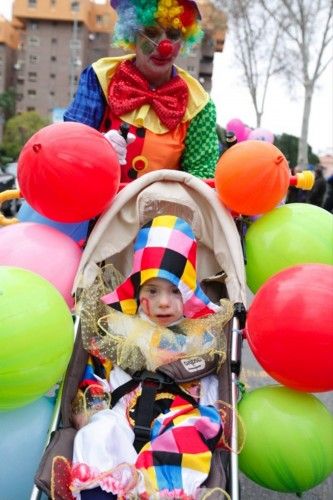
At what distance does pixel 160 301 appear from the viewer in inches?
98.1

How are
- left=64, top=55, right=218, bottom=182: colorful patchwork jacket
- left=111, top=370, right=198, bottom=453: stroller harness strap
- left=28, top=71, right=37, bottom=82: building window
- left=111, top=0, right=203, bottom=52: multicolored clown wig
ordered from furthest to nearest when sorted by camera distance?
left=28, top=71, right=37, bottom=82: building window < left=64, top=55, right=218, bottom=182: colorful patchwork jacket < left=111, top=0, right=203, bottom=52: multicolored clown wig < left=111, top=370, right=198, bottom=453: stroller harness strap

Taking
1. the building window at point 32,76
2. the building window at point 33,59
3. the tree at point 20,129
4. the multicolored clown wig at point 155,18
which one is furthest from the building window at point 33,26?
the multicolored clown wig at point 155,18

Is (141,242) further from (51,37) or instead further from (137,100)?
(51,37)

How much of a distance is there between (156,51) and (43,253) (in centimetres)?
142

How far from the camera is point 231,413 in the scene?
7.52ft

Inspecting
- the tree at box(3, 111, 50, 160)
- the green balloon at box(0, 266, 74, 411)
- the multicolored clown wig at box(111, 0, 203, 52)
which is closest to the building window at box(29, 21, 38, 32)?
the tree at box(3, 111, 50, 160)

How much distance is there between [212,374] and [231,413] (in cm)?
23

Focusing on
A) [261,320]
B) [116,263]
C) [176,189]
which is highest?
[176,189]

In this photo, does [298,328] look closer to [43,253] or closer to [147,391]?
[147,391]

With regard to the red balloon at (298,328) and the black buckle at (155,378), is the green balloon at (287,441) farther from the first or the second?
the black buckle at (155,378)

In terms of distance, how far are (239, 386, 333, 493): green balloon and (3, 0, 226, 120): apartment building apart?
6220cm

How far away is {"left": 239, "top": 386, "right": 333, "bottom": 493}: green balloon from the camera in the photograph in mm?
2258

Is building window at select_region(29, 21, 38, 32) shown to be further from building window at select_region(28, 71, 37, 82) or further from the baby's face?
the baby's face

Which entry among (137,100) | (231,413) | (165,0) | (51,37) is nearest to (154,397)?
(231,413)
